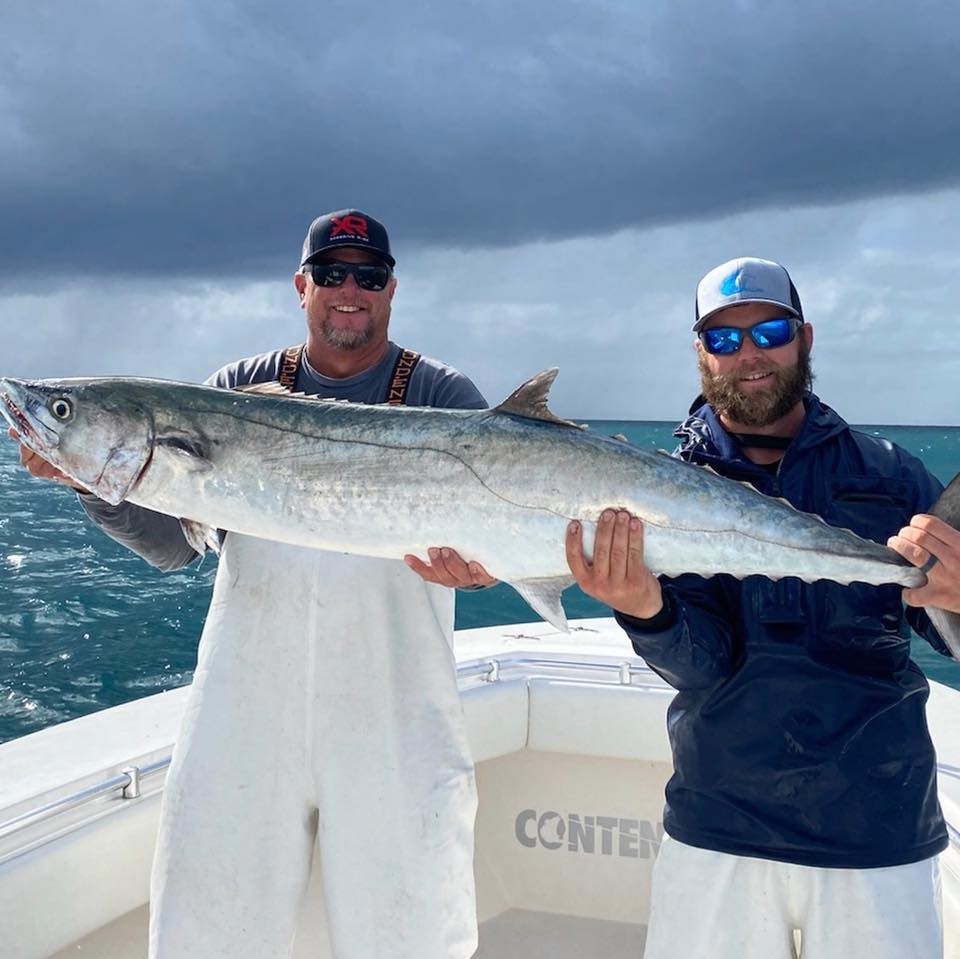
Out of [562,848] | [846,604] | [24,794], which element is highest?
[846,604]

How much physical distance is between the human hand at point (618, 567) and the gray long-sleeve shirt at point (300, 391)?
2.58 ft

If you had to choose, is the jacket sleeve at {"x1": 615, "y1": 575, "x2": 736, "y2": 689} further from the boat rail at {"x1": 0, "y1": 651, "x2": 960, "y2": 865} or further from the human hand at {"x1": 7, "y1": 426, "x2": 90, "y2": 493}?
the human hand at {"x1": 7, "y1": 426, "x2": 90, "y2": 493}

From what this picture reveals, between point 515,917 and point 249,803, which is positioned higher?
point 249,803

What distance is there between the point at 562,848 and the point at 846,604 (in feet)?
7.85

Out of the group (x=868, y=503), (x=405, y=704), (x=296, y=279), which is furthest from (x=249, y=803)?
(x=868, y=503)

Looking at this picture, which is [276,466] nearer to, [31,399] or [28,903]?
[31,399]

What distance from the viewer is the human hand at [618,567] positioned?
111 inches

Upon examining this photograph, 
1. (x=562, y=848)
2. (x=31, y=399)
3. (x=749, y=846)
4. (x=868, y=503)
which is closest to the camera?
(x=749, y=846)

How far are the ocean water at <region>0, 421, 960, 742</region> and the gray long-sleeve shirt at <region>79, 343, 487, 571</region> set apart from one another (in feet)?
19.8

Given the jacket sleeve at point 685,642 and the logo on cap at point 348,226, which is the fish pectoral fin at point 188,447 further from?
the jacket sleeve at point 685,642

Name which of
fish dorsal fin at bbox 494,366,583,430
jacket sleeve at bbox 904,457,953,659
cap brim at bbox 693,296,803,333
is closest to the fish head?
fish dorsal fin at bbox 494,366,583,430

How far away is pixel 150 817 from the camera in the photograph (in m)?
3.34

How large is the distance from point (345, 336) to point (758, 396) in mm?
1557

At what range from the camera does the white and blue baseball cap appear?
10.2 ft
